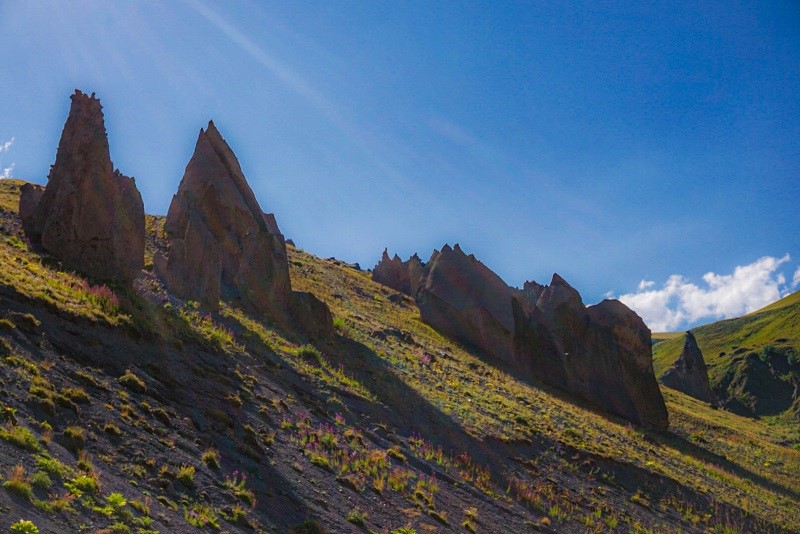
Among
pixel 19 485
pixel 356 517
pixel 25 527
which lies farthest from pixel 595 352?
pixel 25 527

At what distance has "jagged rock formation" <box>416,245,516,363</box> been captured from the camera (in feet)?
184

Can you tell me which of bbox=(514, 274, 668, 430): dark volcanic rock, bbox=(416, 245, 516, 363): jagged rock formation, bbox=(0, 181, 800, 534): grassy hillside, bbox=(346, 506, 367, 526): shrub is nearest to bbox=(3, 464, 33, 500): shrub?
bbox=(0, 181, 800, 534): grassy hillside

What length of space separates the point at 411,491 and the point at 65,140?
2105cm

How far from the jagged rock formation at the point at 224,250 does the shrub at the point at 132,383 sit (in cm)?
1367

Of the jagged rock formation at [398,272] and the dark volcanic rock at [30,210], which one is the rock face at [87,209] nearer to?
the dark volcanic rock at [30,210]

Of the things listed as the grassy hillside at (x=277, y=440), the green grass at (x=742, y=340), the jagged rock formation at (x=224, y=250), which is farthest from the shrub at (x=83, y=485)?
the green grass at (x=742, y=340)

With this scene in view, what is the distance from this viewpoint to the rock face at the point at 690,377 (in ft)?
328

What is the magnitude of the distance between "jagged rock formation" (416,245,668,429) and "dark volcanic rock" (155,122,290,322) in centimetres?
A: 2022

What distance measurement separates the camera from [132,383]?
1722cm

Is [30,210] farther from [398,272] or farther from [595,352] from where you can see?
[398,272]

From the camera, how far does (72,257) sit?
25781 mm

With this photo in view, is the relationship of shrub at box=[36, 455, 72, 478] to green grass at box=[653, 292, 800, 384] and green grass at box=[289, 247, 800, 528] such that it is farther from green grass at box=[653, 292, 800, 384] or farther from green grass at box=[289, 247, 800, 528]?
green grass at box=[653, 292, 800, 384]

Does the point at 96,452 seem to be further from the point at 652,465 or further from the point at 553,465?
the point at 652,465

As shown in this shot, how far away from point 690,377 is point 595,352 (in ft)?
172
